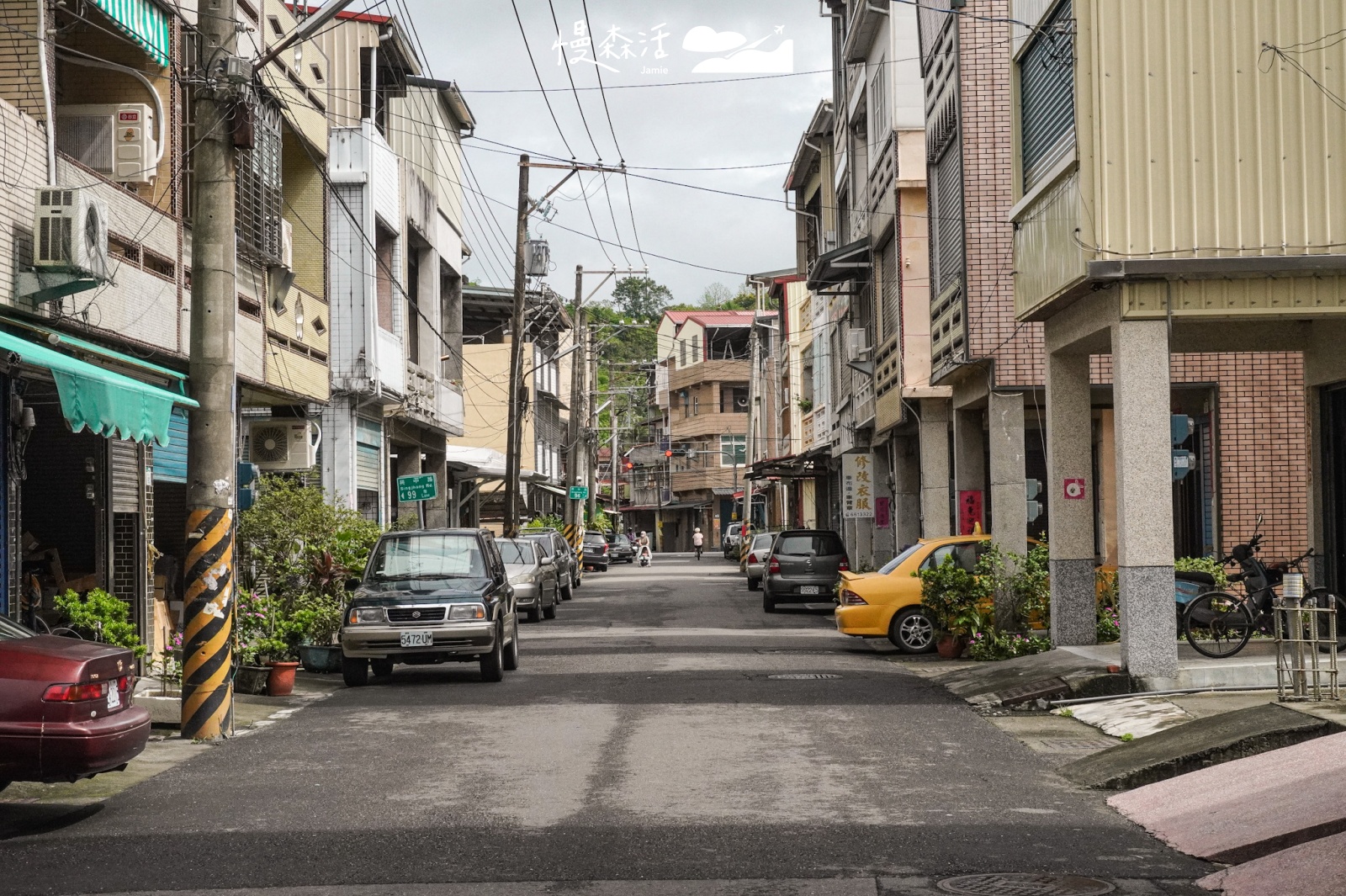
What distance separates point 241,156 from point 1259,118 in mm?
12460

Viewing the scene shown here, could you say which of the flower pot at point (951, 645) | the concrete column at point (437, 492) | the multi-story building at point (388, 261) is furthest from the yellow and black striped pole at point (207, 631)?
the concrete column at point (437, 492)

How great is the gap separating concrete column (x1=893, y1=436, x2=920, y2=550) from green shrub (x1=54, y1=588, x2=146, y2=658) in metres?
22.8

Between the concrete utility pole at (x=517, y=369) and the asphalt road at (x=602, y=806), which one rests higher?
the concrete utility pole at (x=517, y=369)

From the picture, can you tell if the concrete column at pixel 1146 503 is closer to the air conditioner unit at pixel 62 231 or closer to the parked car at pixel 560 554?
the air conditioner unit at pixel 62 231

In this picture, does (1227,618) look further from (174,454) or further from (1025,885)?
(174,454)

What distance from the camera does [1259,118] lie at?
13859 mm

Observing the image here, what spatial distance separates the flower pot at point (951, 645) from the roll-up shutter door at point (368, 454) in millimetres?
13235

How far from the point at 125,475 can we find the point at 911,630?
10.2m

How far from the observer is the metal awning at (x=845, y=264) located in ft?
111

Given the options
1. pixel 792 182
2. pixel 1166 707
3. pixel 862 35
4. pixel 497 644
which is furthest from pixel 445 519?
pixel 1166 707

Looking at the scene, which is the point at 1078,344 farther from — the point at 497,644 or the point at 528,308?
the point at 528,308

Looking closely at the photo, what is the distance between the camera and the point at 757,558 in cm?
4162

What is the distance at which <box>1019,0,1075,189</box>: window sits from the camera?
50.2ft

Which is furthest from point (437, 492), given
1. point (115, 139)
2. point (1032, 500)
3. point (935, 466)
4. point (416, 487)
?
point (115, 139)
